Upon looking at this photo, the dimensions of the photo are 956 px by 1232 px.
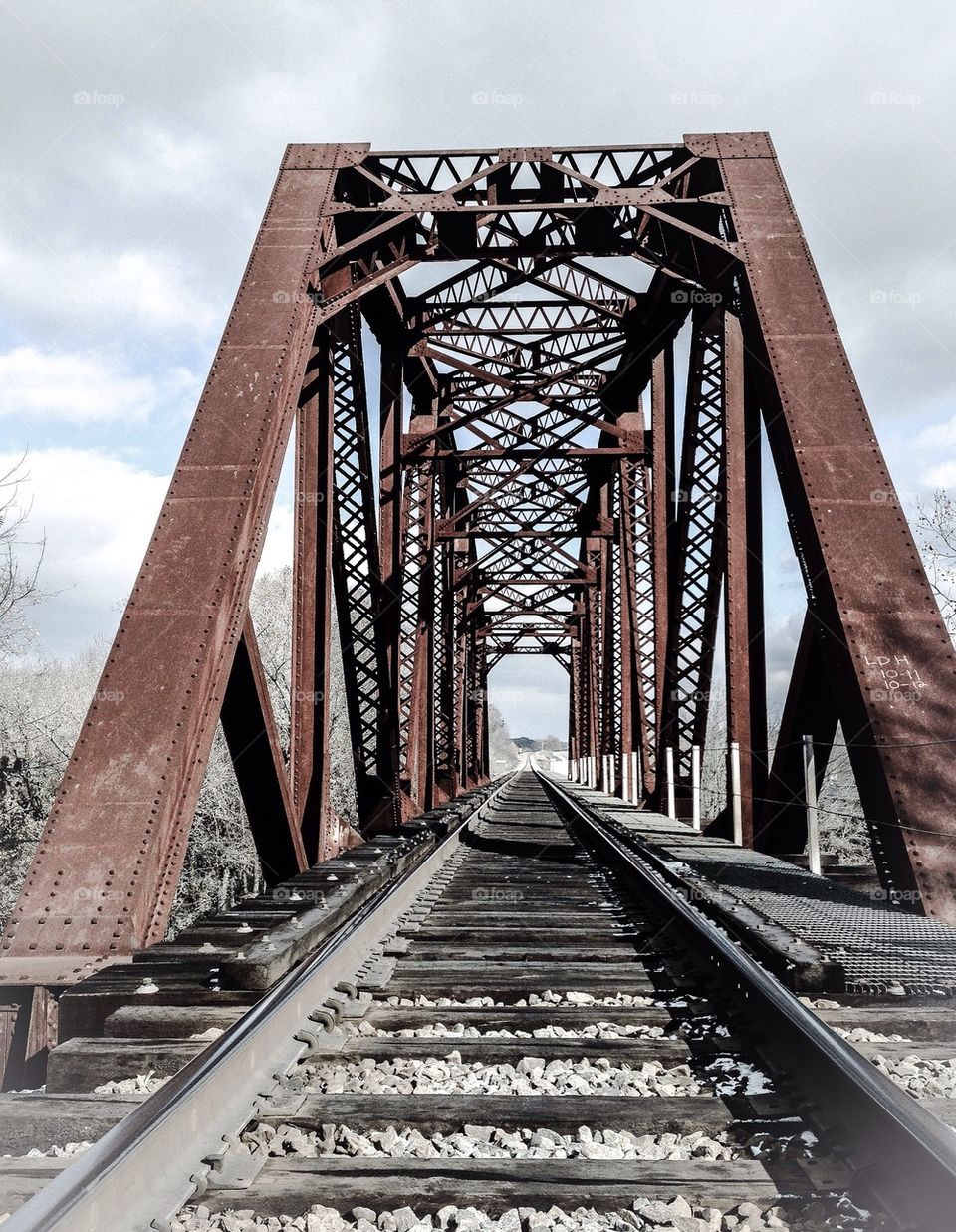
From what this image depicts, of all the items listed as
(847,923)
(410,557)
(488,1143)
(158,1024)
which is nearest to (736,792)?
(847,923)

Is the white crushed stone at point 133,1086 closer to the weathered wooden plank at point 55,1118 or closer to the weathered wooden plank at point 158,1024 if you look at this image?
the weathered wooden plank at point 55,1118

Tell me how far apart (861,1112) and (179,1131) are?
140 centimetres

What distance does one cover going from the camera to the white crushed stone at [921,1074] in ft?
7.53

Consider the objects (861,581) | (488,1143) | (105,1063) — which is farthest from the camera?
(861,581)

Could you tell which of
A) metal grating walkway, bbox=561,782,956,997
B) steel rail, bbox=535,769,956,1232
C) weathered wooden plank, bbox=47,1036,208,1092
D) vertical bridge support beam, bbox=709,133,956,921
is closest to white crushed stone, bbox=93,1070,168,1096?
weathered wooden plank, bbox=47,1036,208,1092

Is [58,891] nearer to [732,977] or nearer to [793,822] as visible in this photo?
[732,977]

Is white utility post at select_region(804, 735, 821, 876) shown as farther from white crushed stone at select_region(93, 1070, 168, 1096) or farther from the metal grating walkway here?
white crushed stone at select_region(93, 1070, 168, 1096)

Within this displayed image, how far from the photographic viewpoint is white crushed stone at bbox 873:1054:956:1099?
7.53 feet

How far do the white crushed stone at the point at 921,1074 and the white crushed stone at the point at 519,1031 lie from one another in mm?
648

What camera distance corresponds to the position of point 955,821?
4.40 metres

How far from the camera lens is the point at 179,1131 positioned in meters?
1.90

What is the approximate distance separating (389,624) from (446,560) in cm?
963

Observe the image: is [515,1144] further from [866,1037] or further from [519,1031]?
[866,1037]

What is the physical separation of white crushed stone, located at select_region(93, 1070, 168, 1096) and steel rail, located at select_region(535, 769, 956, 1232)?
1.60 metres
